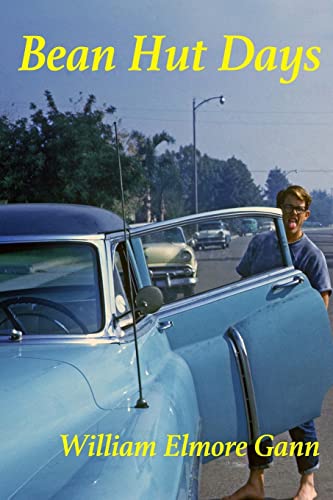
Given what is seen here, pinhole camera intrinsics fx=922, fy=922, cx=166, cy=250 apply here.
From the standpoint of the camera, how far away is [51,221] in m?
4.21

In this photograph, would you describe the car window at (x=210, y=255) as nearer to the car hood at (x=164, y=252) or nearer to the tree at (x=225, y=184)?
the car hood at (x=164, y=252)

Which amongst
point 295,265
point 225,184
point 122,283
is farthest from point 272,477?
point 225,184

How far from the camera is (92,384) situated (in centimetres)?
334

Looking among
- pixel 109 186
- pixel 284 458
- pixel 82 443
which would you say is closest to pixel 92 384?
pixel 82 443

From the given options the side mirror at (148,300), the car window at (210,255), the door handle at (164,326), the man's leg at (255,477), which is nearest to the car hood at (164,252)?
the car window at (210,255)

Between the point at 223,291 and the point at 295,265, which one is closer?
the point at 223,291

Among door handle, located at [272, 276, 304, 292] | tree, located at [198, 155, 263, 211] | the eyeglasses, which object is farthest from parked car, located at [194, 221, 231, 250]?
tree, located at [198, 155, 263, 211]

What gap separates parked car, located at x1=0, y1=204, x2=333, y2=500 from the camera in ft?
9.14

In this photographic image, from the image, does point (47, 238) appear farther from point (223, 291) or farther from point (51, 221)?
point (223, 291)

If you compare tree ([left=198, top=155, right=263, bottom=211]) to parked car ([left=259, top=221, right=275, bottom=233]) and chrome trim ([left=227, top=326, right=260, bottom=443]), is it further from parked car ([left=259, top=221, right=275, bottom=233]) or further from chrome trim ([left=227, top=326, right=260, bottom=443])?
chrome trim ([left=227, top=326, right=260, bottom=443])

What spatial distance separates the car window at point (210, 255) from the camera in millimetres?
4648

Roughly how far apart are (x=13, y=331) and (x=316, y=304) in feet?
6.22

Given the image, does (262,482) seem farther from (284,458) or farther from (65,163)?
(65,163)

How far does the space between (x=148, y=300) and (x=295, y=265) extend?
7.00 ft
